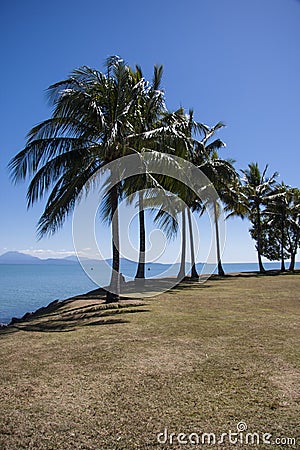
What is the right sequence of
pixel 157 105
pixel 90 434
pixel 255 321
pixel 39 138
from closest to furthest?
pixel 90 434 → pixel 255 321 → pixel 39 138 → pixel 157 105

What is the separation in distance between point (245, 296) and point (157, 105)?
7.31 m

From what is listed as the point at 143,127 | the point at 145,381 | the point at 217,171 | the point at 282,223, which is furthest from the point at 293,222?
the point at 145,381

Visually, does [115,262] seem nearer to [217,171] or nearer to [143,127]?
[143,127]

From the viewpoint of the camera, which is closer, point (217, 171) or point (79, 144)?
point (79, 144)

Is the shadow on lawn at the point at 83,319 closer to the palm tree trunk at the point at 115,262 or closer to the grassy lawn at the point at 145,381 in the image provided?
the grassy lawn at the point at 145,381

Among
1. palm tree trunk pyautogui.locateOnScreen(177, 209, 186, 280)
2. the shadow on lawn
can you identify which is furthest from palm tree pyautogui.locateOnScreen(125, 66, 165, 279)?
palm tree trunk pyautogui.locateOnScreen(177, 209, 186, 280)

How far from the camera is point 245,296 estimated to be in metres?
11.4

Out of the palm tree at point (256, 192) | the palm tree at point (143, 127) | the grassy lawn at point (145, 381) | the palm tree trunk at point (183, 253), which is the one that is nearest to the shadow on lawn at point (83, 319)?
the grassy lawn at point (145, 381)

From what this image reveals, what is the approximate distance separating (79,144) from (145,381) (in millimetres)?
7629

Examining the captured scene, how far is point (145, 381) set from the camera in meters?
3.95

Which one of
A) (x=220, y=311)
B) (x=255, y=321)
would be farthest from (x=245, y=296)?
(x=255, y=321)

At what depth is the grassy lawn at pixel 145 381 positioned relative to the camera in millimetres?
2904

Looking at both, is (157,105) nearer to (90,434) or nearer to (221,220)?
(90,434)

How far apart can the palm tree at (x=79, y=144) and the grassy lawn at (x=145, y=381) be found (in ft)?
12.6
